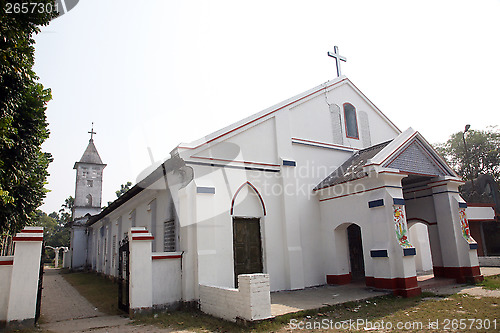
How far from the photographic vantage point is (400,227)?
1024 centimetres

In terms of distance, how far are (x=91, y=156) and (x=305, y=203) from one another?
1115 inches

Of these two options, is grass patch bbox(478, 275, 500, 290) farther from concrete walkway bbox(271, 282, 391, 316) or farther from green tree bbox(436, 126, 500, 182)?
green tree bbox(436, 126, 500, 182)

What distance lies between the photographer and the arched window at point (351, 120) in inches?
571

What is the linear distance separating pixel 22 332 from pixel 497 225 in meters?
24.6

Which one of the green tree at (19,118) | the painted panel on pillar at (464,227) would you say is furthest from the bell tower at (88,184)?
the painted panel on pillar at (464,227)

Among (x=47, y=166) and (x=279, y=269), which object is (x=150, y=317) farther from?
(x=47, y=166)

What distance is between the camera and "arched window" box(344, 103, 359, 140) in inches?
571

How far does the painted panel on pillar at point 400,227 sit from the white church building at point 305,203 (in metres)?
0.03

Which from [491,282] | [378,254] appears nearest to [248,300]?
[378,254]

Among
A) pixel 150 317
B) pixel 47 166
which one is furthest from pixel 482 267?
pixel 47 166

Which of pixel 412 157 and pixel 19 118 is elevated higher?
pixel 19 118

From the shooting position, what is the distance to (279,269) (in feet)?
37.4

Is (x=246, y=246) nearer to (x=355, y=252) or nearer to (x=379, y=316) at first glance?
(x=379, y=316)

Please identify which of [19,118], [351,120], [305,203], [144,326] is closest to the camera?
[144,326]
